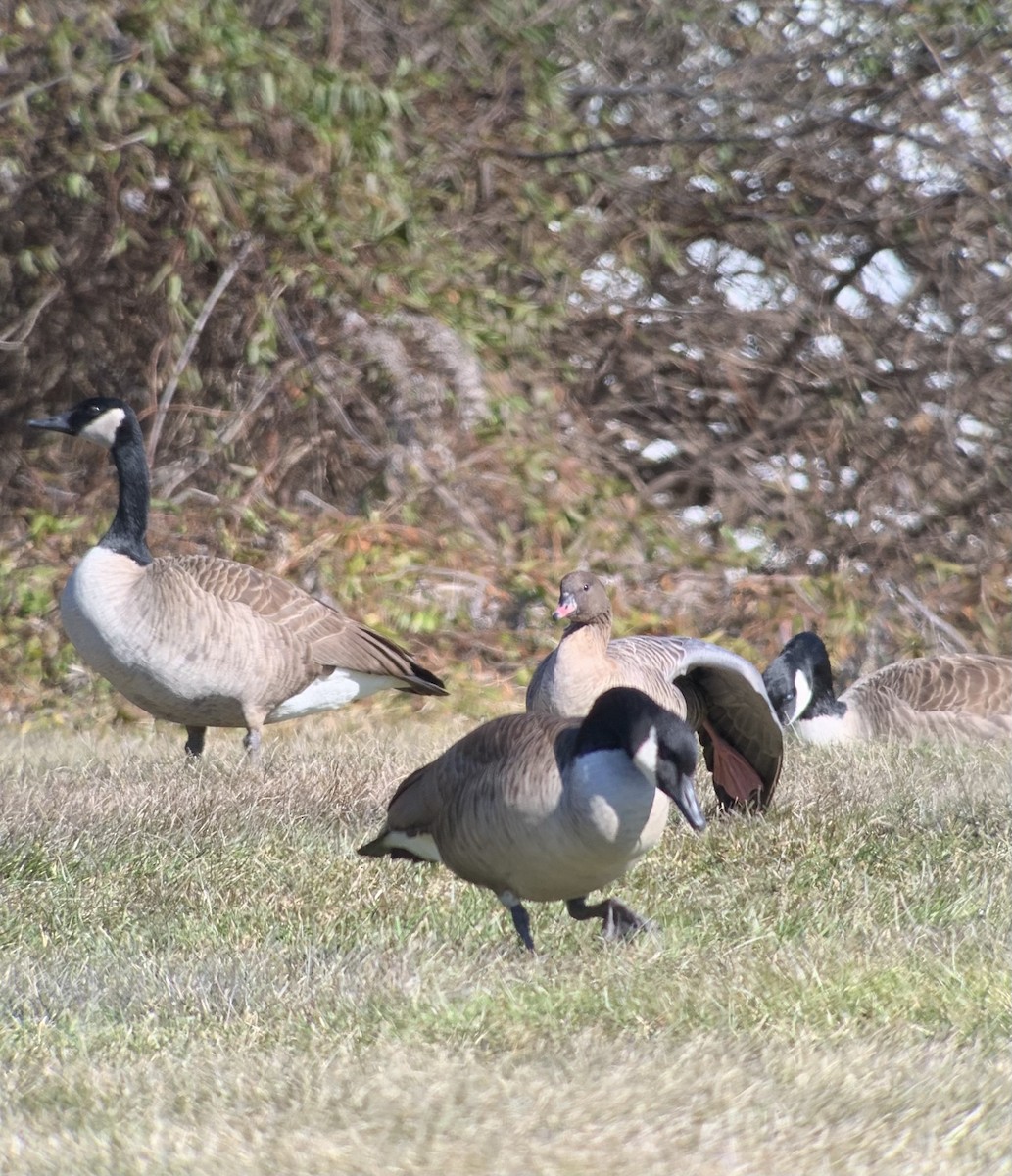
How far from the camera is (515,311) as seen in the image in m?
10.4

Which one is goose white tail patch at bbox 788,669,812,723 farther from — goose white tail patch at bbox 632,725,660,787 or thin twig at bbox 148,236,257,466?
goose white tail patch at bbox 632,725,660,787

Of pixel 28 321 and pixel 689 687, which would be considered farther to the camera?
pixel 28 321

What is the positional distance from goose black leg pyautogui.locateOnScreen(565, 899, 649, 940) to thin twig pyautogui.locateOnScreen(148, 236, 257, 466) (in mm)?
6359

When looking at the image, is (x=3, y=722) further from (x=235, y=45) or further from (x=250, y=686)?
(x=235, y=45)

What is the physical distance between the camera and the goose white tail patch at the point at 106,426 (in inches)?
310

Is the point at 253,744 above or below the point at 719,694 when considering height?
below

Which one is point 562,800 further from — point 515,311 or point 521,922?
point 515,311

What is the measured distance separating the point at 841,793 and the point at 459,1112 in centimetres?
296

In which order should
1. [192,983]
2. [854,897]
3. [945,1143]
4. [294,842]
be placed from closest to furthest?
[945,1143] < [192,983] < [854,897] < [294,842]

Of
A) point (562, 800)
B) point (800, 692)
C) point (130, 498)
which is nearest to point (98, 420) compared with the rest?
point (130, 498)

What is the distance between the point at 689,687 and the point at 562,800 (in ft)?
6.66

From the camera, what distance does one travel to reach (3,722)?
8.94 meters

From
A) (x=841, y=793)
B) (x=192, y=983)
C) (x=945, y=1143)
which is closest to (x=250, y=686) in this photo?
(x=841, y=793)

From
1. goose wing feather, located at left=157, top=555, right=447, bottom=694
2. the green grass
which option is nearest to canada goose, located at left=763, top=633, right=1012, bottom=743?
goose wing feather, located at left=157, top=555, right=447, bottom=694
